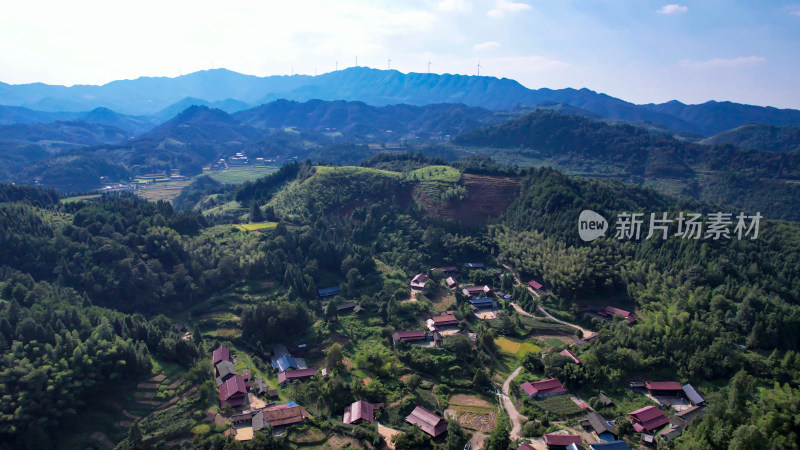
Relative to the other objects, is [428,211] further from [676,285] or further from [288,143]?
[288,143]

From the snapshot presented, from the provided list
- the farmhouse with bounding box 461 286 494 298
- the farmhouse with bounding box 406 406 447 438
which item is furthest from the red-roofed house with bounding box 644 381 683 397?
the farmhouse with bounding box 461 286 494 298

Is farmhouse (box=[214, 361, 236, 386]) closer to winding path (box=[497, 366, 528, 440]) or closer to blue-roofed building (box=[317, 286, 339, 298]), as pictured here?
blue-roofed building (box=[317, 286, 339, 298])

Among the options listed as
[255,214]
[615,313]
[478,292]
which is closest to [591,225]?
[615,313]

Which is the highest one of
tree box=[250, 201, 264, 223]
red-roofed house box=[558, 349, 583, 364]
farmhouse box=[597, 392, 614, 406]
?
tree box=[250, 201, 264, 223]

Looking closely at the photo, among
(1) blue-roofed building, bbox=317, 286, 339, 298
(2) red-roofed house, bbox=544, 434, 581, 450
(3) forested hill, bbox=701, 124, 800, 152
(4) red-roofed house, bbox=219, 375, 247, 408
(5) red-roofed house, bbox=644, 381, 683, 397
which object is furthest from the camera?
(3) forested hill, bbox=701, 124, 800, 152

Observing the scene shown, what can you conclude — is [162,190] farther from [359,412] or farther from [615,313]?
[615,313]

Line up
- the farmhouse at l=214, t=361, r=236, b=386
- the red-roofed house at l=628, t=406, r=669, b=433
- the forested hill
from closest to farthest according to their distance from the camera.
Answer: the red-roofed house at l=628, t=406, r=669, b=433, the farmhouse at l=214, t=361, r=236, b=386, the forested hill

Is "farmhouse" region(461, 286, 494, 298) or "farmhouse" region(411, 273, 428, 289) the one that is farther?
"farmhouse" region(411, 273, 428, 289)
